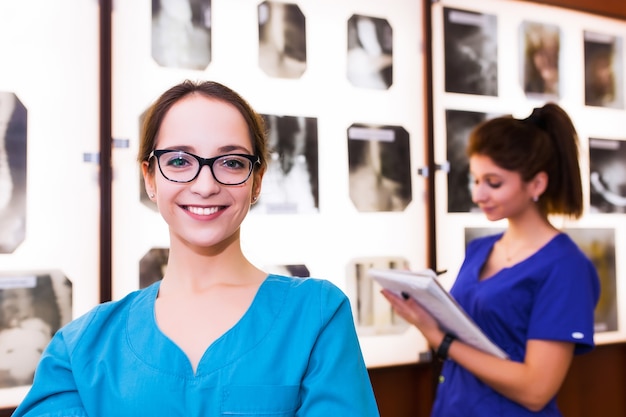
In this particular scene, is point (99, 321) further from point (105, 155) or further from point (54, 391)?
point (105, 155)

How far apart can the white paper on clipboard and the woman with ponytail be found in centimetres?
3

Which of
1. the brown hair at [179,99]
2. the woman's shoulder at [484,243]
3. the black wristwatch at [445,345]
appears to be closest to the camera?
the brown hair at [179,99]

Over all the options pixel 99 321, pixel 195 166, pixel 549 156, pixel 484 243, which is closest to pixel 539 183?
pixel 549 156

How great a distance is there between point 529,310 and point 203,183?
98cm

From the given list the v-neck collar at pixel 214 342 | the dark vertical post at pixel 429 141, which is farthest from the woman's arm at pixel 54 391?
the dark vertical post at pixel 429 141

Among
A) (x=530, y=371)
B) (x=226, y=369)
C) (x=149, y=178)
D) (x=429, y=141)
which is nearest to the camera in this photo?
(x=226, y=369)

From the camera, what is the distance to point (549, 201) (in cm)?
161

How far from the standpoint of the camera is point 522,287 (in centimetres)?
151

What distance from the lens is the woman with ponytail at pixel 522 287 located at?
4.74 ft

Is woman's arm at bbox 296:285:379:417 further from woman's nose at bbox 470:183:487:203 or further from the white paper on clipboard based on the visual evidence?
woman's nose at bbox 470:183:487:203

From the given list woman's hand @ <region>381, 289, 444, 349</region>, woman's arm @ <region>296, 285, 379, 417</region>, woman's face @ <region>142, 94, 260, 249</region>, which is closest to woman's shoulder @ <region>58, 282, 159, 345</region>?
woman's face @ <region>142, 94, 260, 249</region>

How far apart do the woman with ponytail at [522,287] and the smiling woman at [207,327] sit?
0.67 metres

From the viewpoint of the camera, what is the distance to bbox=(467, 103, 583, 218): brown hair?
1593mm

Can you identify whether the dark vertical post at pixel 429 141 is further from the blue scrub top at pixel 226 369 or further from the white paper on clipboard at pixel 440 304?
the blue scrub top at pixel 226 369
